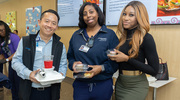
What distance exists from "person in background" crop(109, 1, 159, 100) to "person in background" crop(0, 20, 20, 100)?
2.18 meters

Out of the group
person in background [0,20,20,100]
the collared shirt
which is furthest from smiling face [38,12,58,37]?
person in background [0,20,20,100]

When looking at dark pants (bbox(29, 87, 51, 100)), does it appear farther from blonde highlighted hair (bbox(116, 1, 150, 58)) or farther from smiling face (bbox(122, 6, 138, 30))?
smiling face (bbox(122, 6, 138, 30))

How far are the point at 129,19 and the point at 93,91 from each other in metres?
0.77

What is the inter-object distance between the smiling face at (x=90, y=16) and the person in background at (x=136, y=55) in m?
0.29

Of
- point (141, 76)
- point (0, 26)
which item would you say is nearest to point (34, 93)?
point (141, 76)

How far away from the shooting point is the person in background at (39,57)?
4.82 ft

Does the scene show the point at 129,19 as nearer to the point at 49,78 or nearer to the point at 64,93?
the point at 49,78

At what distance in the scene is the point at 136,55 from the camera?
139 cm

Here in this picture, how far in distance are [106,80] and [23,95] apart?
0.84 metres

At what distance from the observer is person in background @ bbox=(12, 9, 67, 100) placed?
4.82 feet

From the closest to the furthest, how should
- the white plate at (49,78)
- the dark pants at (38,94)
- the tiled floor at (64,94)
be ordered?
the white plate at (49,78)
the dark pants at (38,94)
the tiled floor at (64,94)

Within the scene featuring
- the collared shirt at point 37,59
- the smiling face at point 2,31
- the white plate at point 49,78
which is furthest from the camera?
the smiling face at point 2,31

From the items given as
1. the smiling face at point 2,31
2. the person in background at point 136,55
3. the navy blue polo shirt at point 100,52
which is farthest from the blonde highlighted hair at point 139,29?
the smiling face at point 2,31

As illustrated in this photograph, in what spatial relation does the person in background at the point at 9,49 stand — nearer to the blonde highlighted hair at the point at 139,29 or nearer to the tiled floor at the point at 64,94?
the tiled floor at the point at 64,94
